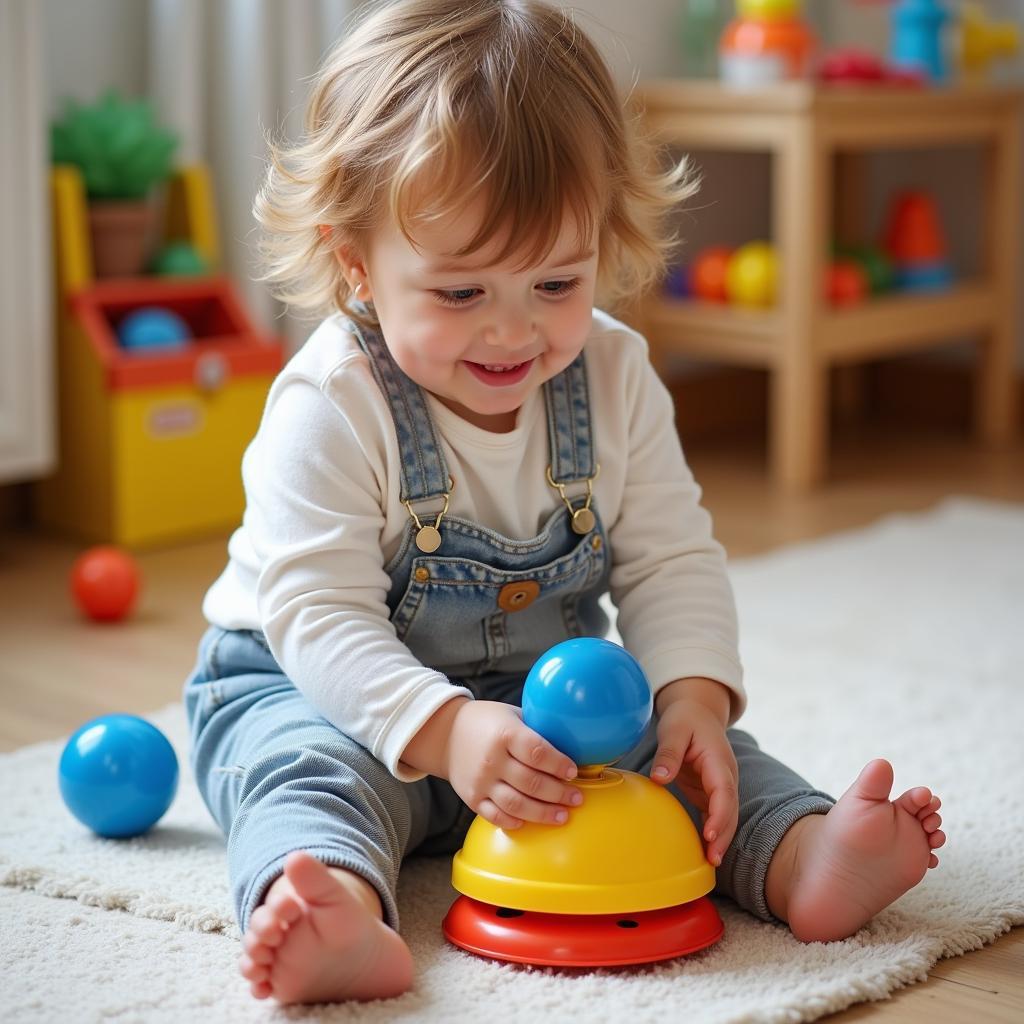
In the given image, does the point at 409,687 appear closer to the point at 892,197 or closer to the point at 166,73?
the point at 166,73

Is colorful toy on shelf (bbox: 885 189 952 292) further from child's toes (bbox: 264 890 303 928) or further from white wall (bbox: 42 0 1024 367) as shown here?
child's toes (bbox: 264 890 303 928)

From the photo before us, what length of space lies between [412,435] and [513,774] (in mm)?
237

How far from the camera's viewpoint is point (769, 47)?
2.33 metres

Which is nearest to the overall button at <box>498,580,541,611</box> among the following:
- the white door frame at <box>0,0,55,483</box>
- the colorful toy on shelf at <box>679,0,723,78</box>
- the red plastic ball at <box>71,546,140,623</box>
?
the red plastic ball at <box>71,546,140,623</box>

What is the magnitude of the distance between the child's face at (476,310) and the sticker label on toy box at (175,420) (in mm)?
1009

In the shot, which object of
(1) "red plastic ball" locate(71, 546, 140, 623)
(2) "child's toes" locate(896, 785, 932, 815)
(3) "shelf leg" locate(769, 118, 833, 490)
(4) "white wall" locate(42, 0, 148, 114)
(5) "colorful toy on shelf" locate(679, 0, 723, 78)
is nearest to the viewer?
(2) "child's toes" locate(896, 785, 932, 815)

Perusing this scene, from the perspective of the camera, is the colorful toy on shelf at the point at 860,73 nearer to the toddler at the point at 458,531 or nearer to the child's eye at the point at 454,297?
the toddler at the point at 458,531

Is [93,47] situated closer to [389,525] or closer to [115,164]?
[115,164]

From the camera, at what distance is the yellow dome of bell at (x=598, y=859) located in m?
0.85

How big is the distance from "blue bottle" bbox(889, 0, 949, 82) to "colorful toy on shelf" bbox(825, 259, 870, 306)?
36cm

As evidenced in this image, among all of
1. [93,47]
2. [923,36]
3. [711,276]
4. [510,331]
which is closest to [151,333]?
[93,47]

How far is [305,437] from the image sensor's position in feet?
3.24

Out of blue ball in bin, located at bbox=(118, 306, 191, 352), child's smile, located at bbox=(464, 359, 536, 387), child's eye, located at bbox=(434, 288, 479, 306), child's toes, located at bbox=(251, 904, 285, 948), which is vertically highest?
child's eye, located at bbox=(434, 288, 479, 306)

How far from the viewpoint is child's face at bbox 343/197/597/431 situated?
0.93 metres
